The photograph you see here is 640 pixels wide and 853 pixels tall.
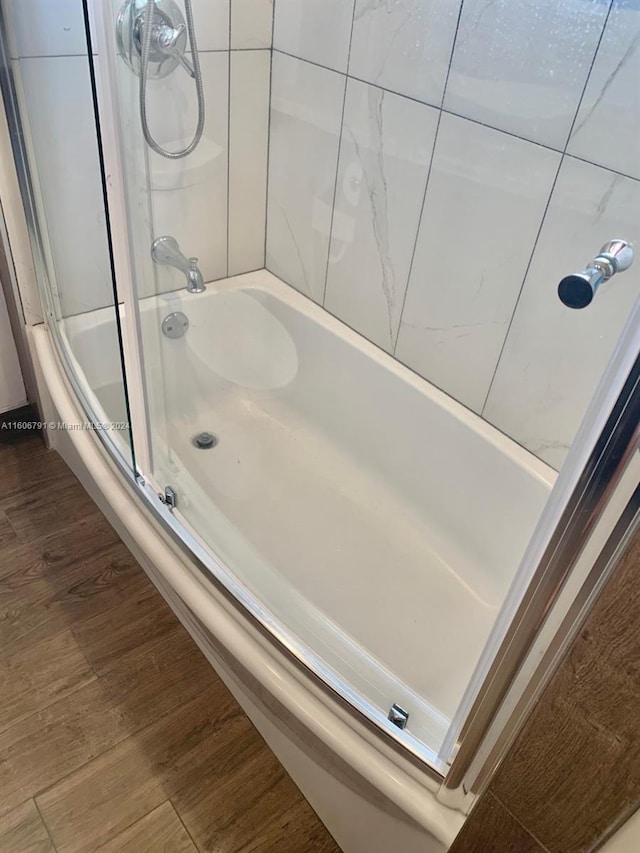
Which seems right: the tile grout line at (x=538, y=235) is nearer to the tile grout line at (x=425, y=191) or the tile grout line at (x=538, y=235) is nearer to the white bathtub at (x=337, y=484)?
the white bathtub at (x=337, y=484)

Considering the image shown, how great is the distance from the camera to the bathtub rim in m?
0.96

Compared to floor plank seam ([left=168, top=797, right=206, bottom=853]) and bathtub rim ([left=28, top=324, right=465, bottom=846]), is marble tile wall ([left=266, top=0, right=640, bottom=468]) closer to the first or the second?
bathtub rim ([left=28, top=324, right=465, bottom=846])

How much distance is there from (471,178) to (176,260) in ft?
2.48

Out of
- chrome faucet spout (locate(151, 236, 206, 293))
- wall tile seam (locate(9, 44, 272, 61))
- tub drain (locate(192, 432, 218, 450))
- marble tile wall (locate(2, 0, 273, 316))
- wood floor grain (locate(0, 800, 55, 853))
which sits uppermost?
wall tile seam (locate(9, 44, 272, 61))

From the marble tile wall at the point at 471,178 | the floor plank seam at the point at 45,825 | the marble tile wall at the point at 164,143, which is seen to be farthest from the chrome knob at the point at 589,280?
the floor plank seam at the point at 45,825

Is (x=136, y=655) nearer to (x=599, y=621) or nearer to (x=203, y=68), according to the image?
(x=599, y=621)

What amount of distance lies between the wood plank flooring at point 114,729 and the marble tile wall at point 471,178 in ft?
2.87

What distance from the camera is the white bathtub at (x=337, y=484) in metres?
1.25

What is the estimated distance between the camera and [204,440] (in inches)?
67.1

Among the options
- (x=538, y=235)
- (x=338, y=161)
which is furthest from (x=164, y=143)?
(x=538, y=235)

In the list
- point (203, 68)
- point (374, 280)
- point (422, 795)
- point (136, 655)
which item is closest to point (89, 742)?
point (136, 655)

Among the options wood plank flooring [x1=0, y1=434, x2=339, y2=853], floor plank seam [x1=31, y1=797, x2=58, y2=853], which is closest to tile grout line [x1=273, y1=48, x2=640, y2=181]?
wood plank flooring [x1=0, y1=434, x2=339, y2=853]

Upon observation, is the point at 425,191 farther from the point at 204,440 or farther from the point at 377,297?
the point at 204,440

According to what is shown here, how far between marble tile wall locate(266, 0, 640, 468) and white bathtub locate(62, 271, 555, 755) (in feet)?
0.37
